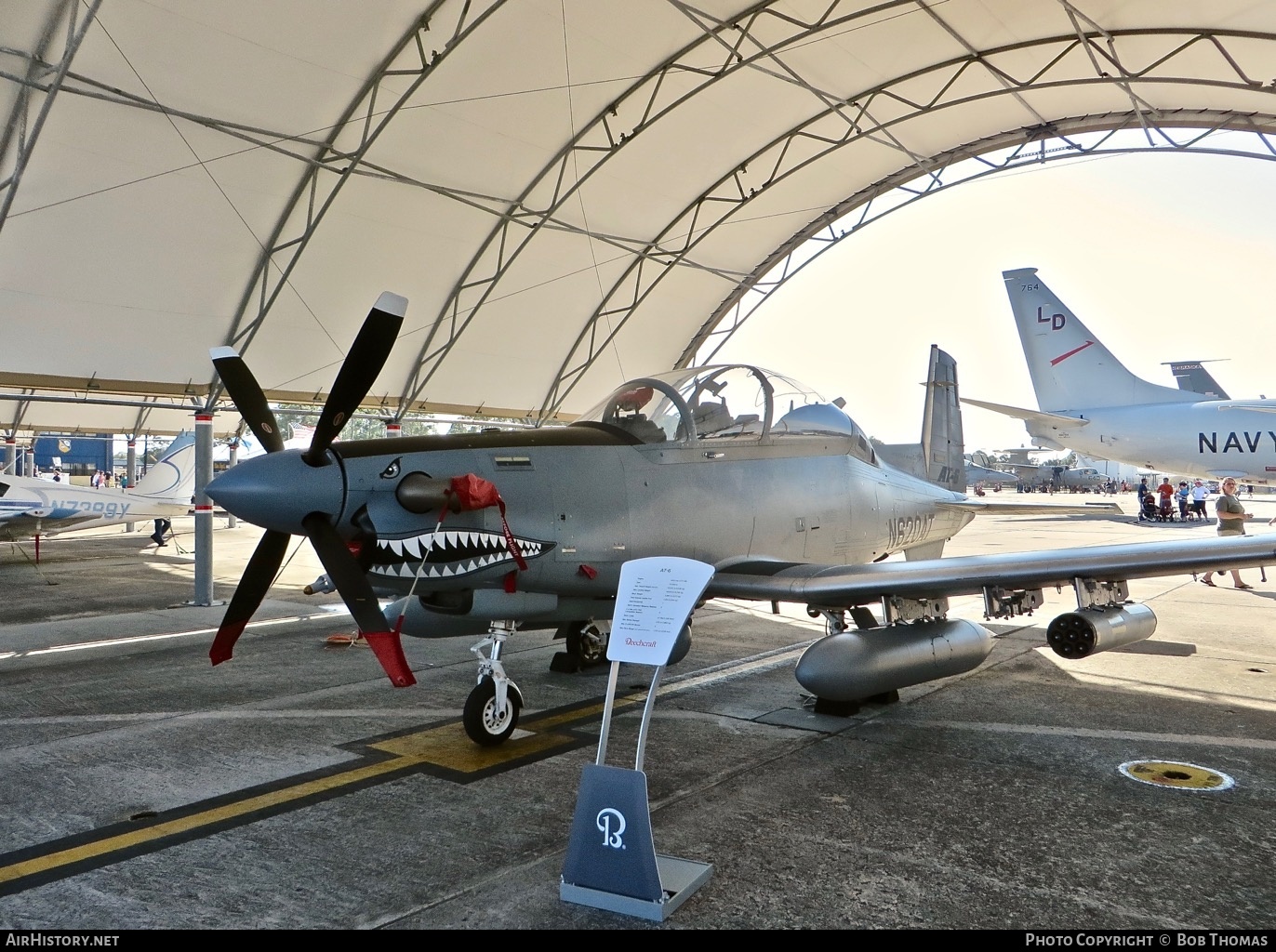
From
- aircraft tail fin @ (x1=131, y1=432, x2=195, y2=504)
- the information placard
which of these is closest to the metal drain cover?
the information placard

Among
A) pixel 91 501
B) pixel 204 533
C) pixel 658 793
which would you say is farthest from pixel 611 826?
pixel 91 501

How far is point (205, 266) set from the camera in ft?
43.1

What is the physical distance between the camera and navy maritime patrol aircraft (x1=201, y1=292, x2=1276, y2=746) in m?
4.84

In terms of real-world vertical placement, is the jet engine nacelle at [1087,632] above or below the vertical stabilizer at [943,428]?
below

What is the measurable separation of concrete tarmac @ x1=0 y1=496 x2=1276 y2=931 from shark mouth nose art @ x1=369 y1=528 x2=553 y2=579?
1125 mm

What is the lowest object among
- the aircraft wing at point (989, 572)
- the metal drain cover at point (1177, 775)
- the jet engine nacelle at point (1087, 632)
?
the metal drain cover at point (1177, 775)

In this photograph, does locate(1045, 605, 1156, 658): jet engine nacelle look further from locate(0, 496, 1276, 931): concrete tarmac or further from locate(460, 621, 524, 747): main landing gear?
locate(460, 621, 524, 747): main landing gear

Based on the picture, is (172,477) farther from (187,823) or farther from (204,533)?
(187,823)

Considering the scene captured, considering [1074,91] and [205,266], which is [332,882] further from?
[1074,91]

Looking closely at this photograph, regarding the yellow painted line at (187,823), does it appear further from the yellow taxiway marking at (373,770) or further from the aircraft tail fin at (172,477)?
the aircraft tail fin at (172,477)

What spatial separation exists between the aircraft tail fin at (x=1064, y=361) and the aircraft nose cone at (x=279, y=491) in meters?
23.9

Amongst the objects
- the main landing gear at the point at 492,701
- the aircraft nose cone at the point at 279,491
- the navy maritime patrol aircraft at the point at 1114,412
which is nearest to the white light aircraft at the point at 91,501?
the aircraft nose cone at the point at 279,491

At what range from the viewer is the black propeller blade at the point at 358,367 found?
4762mm

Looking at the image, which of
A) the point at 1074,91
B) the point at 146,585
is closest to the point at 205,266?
the point at 146,585
